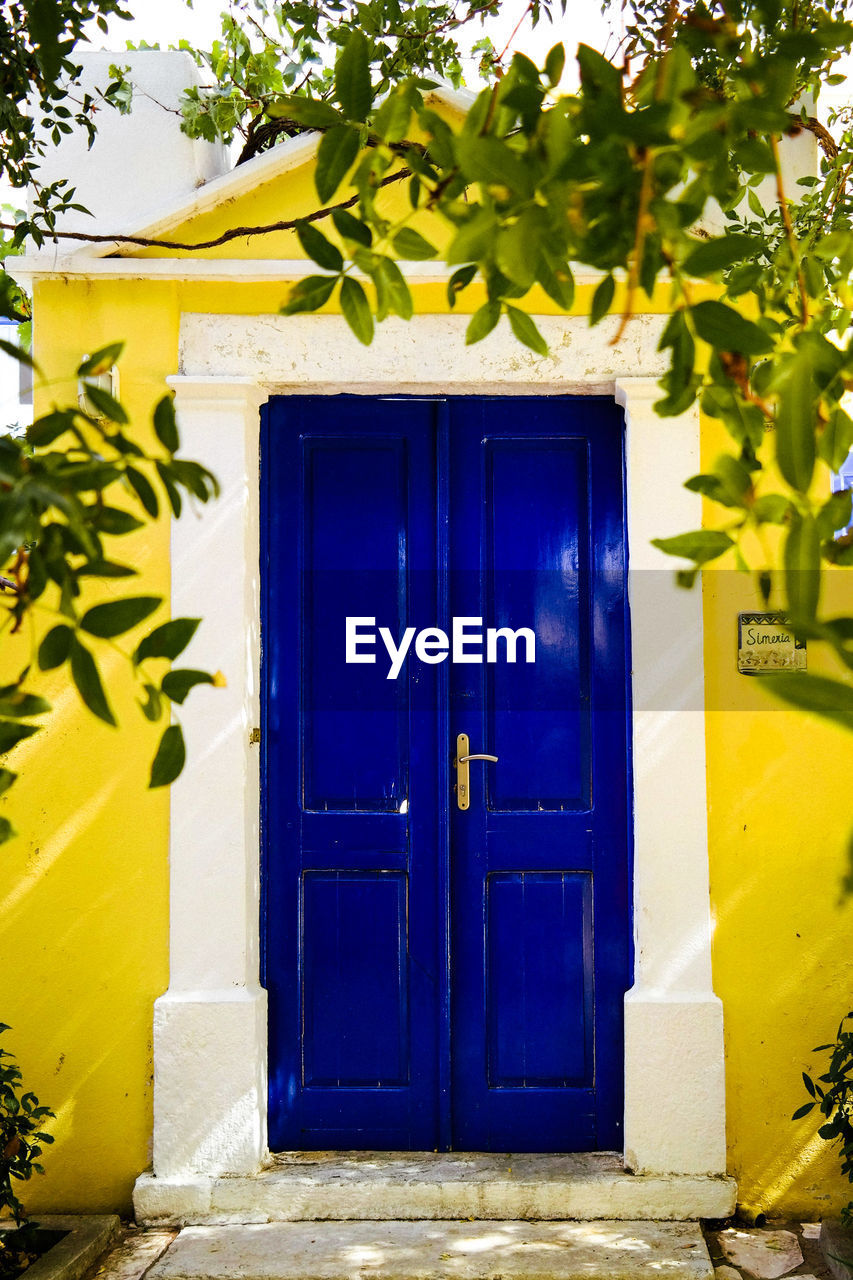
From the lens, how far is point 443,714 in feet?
11.7

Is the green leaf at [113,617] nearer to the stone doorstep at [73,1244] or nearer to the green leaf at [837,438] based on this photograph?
the green leaf at [837,438]

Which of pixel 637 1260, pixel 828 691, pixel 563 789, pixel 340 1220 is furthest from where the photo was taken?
pixel 563 789

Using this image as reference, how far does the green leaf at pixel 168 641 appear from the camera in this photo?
0.86 metres

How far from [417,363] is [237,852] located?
5.50 feet

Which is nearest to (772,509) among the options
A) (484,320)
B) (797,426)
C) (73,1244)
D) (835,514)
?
(835,514)

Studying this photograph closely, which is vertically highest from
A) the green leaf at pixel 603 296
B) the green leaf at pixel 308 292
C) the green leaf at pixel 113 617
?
the green leaf at pixel 308 292

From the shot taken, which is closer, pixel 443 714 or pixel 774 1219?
pixel 774 1219

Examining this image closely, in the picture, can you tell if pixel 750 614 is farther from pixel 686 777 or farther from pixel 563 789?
pixel 563 789

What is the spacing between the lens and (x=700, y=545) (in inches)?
Answer: 34.5

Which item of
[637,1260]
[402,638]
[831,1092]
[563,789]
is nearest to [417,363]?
[402,638]

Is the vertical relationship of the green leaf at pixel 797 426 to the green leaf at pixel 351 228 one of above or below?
below

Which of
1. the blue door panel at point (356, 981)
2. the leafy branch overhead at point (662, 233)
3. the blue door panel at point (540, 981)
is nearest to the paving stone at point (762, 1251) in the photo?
the blue door panel at point (540, 981)

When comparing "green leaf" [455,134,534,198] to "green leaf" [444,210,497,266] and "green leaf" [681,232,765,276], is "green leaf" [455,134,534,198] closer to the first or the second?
"green leaf" [444,210,497,266]

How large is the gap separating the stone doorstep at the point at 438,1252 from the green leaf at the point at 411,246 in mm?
2823
